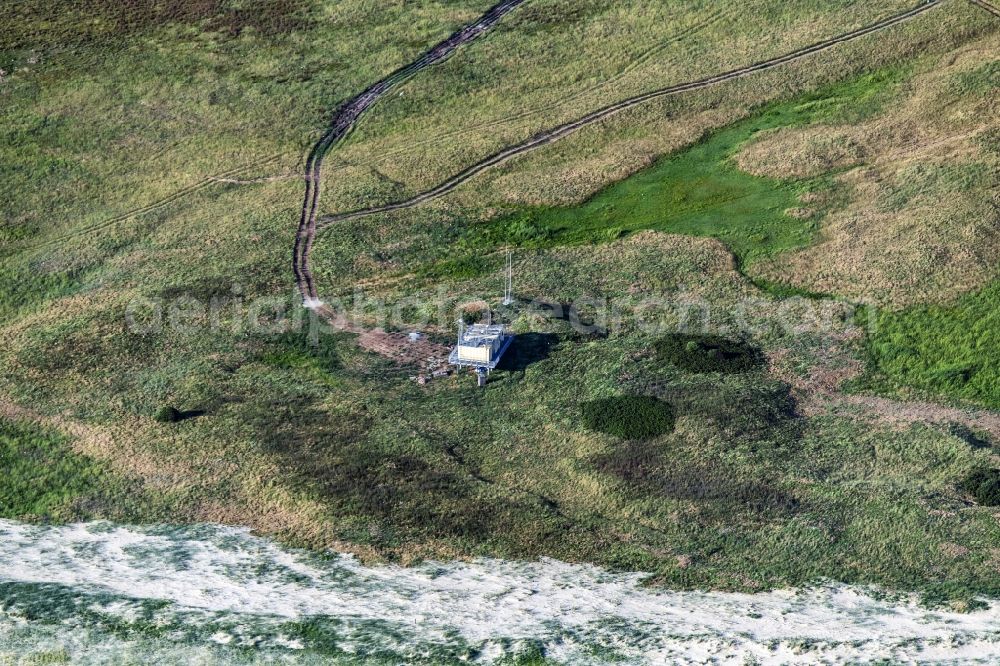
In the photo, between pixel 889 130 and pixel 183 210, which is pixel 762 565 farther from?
pixel 183 210

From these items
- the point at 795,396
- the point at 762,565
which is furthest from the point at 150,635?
the point at 795,396

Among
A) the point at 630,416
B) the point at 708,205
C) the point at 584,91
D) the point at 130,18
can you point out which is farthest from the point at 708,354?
the point at 130,18

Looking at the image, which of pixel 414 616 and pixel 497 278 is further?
pixel 497 278

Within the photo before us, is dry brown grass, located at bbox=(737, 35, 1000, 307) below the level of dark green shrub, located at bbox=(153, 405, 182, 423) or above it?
above

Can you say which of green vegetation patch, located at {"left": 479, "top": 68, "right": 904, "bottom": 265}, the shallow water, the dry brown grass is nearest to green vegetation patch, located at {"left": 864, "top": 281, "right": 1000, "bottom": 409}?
the dry brown grass

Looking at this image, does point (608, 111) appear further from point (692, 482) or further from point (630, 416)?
point (692, 482)

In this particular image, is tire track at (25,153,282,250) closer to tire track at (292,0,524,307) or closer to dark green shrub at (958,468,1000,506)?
tire track at (292,0,524,307)
